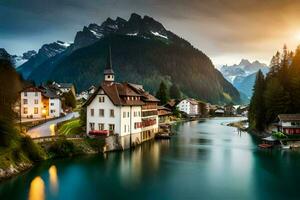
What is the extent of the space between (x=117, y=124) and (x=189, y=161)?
1431cm

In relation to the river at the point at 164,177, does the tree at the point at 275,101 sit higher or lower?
higher

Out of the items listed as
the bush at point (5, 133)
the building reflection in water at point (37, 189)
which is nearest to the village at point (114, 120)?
the bush at point (5, 133)

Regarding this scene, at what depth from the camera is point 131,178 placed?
137 feet

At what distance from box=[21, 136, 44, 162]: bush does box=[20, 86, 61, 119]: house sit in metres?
46.9

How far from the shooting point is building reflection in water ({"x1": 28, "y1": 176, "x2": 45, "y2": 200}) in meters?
33.7

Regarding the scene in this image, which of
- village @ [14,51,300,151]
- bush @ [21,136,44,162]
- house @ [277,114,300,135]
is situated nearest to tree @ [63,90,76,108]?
village @ [14,51,300,151]

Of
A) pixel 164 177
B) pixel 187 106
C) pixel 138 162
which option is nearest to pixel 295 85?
pixel 138 162

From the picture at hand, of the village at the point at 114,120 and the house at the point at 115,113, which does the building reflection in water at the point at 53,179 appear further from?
the house at the point at 115,113

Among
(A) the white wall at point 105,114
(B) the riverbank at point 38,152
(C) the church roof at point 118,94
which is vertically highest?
(C) the church roof at point 118,94

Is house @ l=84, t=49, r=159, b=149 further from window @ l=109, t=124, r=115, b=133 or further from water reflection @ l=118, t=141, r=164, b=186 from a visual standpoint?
water reflection @ l=118, t=141, r=164, b=186

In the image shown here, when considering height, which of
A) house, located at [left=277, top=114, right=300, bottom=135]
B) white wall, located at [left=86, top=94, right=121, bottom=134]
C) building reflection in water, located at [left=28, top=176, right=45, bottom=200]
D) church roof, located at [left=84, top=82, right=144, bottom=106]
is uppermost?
church roof, located at [left=84, top=82, right=144, bottom=106]

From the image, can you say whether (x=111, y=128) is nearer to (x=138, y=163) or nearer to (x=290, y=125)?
(x=138, y=163)

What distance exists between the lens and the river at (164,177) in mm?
35562

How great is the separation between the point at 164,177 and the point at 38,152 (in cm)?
1821
